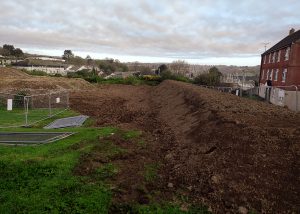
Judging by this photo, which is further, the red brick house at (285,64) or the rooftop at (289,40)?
the rooftop at (289,40)

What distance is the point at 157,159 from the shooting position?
425 inches

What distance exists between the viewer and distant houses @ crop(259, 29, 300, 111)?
26.4 m

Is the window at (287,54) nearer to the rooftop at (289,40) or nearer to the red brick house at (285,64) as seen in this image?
the red brick house at (285,64)

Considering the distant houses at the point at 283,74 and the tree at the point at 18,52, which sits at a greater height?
the tree at the point at 18,52

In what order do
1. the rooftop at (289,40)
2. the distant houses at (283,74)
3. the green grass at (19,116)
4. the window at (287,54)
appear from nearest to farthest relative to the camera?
the green grass at (19,116)
the distant houses at (283,74)
the rooftop at (289,40)
the window at (287,54)

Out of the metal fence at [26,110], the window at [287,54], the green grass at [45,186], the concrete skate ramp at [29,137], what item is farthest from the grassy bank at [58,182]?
the window at [287,54]

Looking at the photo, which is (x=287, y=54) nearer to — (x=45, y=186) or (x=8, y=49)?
(x=45, y=186)

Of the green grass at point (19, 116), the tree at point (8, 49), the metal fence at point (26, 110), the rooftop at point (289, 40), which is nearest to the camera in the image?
the green grass at point (19, 116)

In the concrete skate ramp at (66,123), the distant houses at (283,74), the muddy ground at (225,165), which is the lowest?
the concrete skate ramp at (66,123)

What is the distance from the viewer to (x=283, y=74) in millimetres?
43562

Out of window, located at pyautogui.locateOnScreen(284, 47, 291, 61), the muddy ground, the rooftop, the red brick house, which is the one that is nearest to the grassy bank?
the muddy ground

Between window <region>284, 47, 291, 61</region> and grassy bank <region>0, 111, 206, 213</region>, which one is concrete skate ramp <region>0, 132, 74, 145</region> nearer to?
grassy bank <region>0, 111, 206, 213</region>

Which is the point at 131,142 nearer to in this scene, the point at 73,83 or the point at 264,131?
the point at 264,131

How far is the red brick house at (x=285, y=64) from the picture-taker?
4056 cm
